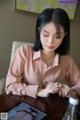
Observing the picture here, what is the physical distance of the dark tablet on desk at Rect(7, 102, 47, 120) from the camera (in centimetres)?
88

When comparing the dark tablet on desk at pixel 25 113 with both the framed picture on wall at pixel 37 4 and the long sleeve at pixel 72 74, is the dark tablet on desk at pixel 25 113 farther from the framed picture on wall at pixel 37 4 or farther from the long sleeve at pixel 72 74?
the framed picture on wall at pixel 37 4

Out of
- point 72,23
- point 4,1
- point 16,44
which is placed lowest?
point 16,44

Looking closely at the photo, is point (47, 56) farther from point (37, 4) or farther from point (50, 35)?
point (37, 4)

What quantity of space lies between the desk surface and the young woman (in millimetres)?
43

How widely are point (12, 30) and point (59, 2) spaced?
0.53 m

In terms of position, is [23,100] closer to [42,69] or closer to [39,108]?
[39,108]

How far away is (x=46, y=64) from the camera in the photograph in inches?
51.2

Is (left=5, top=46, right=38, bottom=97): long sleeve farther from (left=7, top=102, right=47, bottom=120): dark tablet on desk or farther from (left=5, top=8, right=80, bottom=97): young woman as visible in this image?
(left=7, top=102, right=47, bottom=120): dark tablet on desk

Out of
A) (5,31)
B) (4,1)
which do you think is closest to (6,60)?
(5,31)

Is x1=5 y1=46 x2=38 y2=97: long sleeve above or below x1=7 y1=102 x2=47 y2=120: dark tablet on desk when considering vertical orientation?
above

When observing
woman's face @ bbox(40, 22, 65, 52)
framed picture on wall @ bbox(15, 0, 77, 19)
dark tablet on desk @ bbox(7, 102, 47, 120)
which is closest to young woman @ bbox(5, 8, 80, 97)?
woman's face @ bbox(40, 22, 65, 52)

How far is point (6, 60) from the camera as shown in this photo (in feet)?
6.50

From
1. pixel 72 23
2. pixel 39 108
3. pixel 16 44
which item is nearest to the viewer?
pixel 39 108

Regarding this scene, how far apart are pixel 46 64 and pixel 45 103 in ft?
0.98
